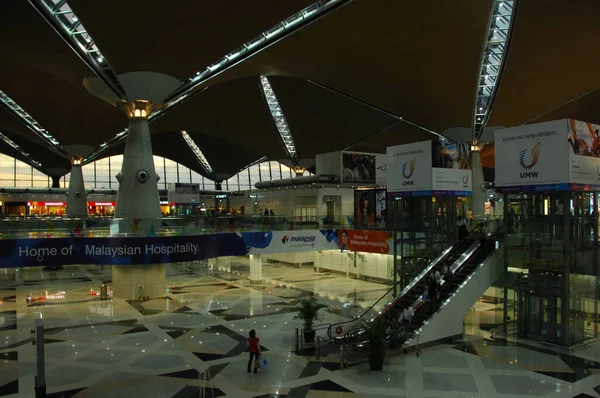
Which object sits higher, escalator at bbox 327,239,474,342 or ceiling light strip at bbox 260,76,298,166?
ceiling light strip at bbox 260,76,298,166

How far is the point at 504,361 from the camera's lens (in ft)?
47.6

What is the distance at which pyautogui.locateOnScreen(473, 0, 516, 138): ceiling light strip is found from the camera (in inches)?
967

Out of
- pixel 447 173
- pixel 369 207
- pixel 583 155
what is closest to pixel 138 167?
pixel 369 207

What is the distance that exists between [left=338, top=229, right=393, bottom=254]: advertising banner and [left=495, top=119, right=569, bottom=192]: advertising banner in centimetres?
1082

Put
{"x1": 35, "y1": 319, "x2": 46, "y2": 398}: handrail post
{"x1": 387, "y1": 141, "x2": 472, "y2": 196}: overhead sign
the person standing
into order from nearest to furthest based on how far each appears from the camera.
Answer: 1. {"x1": 35, "y1": 319, "x2": 46, "y2": 398}: handrail post
2. the person standing
3. {"x1": 387, "y1": 141, "x2": 472, "y2": 196}: overhead sign

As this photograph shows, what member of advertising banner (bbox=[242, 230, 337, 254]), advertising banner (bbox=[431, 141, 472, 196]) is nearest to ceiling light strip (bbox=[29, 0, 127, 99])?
advertising banner (bbox=[242, 230, 337, 254])

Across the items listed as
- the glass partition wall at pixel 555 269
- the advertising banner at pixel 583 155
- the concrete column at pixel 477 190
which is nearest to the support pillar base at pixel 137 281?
the glass partition wall at pixel 555 269

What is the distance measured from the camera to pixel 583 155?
1636 centimetres

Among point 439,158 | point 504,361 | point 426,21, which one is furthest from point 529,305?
point 426,21

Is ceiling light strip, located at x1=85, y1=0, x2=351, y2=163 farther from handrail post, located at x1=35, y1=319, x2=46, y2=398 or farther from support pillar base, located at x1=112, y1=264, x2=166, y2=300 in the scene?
handrail post, located at x1=35, y1=319, x2=46, y2=398

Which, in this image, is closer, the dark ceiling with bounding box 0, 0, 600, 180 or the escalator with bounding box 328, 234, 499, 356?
the escalator with bounding box 328, 234, 499, 356

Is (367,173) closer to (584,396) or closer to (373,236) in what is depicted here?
(373,236)

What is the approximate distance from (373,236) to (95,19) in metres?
18.1

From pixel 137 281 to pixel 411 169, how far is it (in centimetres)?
1474
